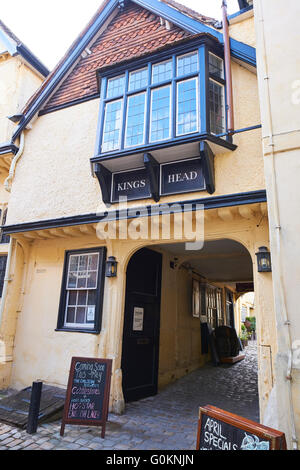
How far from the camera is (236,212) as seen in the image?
538 cm

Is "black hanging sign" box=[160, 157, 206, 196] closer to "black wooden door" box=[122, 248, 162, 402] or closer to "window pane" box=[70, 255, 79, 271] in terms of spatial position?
"black wooden door" box=[122, 248, 162, 402]

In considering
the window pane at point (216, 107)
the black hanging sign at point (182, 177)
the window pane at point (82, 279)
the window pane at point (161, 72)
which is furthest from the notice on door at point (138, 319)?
the window pane at point (161, 72)

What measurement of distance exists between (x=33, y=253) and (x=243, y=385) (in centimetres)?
661

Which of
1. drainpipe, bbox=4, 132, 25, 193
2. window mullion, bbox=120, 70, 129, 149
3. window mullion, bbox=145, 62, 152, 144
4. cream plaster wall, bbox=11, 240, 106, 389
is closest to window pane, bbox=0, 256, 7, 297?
cream plaster wall, bbox=11, 240, 106, 389

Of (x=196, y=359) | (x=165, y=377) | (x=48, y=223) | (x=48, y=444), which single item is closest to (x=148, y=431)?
(x=48, y=444)

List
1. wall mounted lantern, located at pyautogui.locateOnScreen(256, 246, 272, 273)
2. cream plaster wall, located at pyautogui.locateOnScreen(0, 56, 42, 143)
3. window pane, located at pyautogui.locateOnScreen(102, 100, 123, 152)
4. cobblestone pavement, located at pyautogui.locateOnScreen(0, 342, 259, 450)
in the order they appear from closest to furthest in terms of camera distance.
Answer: cobblestone pavement, located at pyautogui.locateOnScreen(0, 342, 259, 450) < wall mounted lantern, located at pyautogui.locateOnScreen(256, 246, 272, 273) < window pane, located at pyautogui.locateOnScreen(102, 100, 123, 152) < cream plaster wall, located at pyautogui.locateOnScreen(0, 56, 42, 143)

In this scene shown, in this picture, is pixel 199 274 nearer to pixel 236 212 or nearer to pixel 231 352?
pixel 231 352

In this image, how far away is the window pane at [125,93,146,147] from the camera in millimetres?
6152

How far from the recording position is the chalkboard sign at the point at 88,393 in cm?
465

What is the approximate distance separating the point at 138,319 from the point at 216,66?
5.72 metres

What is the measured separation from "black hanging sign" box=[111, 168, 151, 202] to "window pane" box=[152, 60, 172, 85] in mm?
2012

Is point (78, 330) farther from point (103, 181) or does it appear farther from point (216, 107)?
point (216, 107)

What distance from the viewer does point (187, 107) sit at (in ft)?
19.2

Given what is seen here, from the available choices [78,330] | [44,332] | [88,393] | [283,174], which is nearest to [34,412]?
[88,393]
